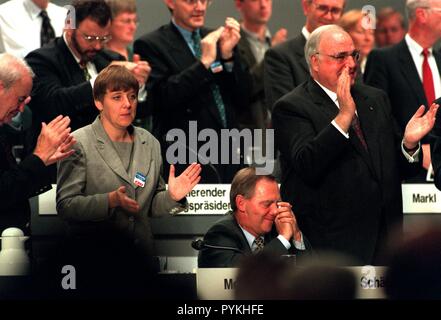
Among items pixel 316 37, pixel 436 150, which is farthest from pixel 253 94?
pixel 436 150

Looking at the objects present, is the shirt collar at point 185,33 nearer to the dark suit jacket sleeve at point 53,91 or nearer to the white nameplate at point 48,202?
the dark suit jacket sleeve at point 53,91

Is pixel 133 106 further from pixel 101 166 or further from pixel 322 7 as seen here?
pixel 322 7

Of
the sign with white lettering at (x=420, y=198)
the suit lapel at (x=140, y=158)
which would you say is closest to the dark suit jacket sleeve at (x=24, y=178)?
the suit lapel at (x=140, y=158)

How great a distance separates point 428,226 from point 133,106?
1.20m

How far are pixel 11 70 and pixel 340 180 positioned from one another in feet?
4.17

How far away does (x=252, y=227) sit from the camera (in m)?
4.57

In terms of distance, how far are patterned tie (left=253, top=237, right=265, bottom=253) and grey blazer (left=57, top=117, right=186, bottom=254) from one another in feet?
1.02

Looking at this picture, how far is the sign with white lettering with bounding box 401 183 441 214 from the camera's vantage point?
16.2 ft

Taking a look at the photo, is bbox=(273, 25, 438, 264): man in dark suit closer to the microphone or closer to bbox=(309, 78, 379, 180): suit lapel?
bbox=(309, 78, 379, 180): suit lapel

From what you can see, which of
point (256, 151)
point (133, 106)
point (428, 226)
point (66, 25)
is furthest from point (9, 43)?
point (428, 226)

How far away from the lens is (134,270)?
4645 mm

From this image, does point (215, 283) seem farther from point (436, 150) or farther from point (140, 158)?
point (436, 150)

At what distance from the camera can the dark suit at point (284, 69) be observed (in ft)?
16.6

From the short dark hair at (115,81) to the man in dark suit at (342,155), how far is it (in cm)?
55
